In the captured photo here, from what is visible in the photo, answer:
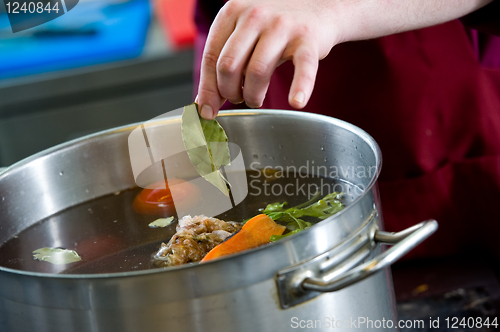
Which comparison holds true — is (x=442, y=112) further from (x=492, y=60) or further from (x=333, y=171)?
(x=333, y=171)

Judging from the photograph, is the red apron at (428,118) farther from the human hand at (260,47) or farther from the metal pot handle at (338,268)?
the metal pot handle at (338,268)

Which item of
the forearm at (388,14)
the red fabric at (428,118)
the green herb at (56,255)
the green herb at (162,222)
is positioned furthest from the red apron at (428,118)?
the green herb at (56,255)

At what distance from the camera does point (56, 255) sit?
28.8 inches

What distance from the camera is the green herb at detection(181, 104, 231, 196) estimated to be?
2.36 feet

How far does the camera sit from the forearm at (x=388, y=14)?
2.35 feet

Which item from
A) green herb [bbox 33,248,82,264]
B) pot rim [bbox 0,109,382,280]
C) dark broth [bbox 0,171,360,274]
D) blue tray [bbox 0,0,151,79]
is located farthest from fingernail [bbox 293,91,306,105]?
blue tray [bbox 0,0,151,79]

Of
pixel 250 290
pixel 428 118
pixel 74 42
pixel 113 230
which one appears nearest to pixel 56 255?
pixel 113 230

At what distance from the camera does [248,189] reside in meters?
0.83

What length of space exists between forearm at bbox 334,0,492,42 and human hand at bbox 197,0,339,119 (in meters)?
0.04

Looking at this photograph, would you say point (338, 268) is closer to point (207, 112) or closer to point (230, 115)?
point (207, 112)

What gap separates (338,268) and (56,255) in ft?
1.32

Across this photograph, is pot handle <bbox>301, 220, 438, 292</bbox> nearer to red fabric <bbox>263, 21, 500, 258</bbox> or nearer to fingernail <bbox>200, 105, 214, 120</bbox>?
fingernail <bbox>200, 105, 214, 120</bbox>

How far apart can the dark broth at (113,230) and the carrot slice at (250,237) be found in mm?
80

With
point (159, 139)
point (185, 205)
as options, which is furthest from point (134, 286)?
point (159, 139)
